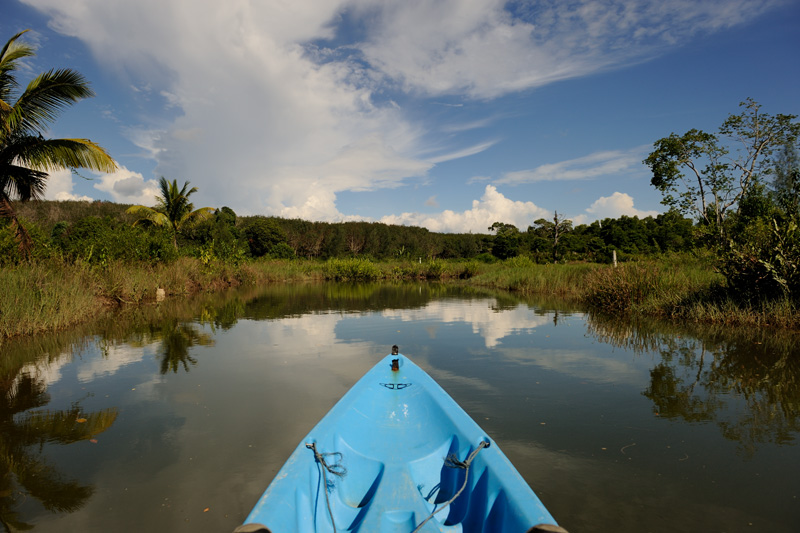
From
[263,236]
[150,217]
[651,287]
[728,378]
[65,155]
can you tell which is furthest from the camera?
[263,236]

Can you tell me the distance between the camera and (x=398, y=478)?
2.65 m

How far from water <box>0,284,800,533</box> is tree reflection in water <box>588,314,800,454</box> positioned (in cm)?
3

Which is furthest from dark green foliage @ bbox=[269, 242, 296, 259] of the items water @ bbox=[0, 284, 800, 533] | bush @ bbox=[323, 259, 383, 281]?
water @ bbox=[0, 284, 800, 533]

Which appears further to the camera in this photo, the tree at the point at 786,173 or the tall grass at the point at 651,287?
the tree at the point at 786,173

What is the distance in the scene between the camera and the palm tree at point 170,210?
941 inches

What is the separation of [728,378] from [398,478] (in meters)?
5.35

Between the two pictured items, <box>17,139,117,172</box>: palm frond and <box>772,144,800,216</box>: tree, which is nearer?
<box>17,139,117,172</box>: palm frond

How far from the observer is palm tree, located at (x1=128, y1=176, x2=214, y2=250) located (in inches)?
941

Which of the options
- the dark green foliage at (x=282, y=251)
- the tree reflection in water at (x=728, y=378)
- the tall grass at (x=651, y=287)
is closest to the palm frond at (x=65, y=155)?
the tree reflection in water at (x=728, y=378)

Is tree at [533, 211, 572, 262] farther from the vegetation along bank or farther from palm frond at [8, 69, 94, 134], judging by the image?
palm frond at [8, 69, 94, 134]

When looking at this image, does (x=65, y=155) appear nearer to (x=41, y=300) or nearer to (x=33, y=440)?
(x=41, y=300)

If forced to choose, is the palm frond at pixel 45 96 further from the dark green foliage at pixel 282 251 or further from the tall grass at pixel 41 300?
the dark green foliage at pixel 282 251

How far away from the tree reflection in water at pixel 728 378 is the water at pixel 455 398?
0.03m

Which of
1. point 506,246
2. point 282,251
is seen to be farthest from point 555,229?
point 282,251
